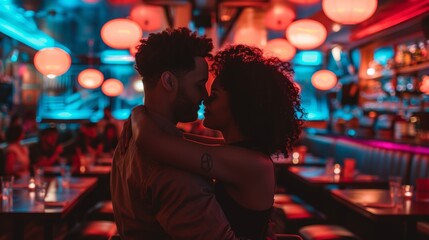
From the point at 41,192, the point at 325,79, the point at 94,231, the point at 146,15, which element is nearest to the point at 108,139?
the point at 146,15

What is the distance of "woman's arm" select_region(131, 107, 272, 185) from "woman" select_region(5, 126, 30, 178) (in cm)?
456

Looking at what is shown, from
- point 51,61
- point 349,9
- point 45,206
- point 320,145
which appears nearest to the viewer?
point 45,206

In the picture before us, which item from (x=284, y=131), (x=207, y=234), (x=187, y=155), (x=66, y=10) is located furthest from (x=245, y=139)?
(x=66, y=10)

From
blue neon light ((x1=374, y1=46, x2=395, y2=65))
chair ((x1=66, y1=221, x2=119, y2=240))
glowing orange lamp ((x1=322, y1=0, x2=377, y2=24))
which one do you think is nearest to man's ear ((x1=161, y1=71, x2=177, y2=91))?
chair ((x1=66, y1=221, x2=119, y2=240))

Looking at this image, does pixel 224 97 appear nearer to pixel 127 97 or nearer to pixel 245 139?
pixel 245 139

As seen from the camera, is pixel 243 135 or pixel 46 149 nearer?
pixel 243 135

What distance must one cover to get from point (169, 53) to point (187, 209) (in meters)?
0.46

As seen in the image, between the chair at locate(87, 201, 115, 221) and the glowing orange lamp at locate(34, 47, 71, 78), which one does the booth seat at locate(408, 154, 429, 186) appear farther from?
the glowing orange lamp at locate(34, 47, 71, 78)

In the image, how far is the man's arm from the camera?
134 centimetres

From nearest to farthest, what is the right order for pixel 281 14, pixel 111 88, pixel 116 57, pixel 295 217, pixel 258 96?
pixel 258 96 < pixel 295 217 < pixel 281 14 < pixel 111 88 < pixel 116 57

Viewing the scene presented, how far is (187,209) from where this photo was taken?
1.35 m

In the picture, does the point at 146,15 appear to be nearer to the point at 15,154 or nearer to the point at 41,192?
the point at 15,154

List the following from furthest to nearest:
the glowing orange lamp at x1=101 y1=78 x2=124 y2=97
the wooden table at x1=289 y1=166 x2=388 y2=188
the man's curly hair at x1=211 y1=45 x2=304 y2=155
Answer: the glowing orange lamp at x1=101 y1=78 x2=124 y2=97, the wooden table at x1=289 y1=166 x2=388 y2=188, the man's curly hair at x1=211 y1=45 x2=304 y2=155

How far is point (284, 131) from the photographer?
5.54ft
